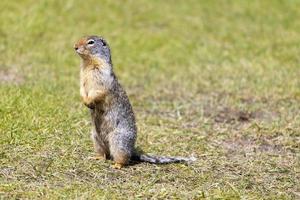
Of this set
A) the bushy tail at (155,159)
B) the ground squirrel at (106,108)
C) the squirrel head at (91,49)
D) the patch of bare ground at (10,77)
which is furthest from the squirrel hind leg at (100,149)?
the patch of bare ground at (10,77)

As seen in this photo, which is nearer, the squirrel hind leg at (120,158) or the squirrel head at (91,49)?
the squirrel hind leg at (120,158)

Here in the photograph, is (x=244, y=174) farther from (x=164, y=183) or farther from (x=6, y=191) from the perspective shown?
(x=6, y=191)

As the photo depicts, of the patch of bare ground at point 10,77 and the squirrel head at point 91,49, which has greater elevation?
the squirrel head at point 91,49

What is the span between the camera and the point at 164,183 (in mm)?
6105

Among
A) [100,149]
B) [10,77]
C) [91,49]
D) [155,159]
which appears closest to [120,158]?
[100,149]

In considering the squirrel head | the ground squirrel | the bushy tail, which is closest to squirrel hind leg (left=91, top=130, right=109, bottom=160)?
the ground squirrel

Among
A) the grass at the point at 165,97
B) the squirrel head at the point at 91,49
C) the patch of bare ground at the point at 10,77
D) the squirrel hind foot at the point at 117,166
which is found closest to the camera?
the grass at the point at 165,97

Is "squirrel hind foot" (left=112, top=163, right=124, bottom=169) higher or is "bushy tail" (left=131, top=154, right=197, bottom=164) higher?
"squirrel hind foot" (left=112, top=163, right=124, bottom=169)

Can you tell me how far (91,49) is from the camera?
21.8ft

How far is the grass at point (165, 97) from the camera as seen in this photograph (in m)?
6.12

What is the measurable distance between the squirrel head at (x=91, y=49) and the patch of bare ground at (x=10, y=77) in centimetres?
285

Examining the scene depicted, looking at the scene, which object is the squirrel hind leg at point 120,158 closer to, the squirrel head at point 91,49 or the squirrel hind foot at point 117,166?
the squirrel hind foot at point 117,166

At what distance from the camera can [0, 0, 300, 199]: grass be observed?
6.12m

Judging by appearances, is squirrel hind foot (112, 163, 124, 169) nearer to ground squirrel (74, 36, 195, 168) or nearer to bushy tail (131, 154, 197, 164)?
ground squirrel (74, 36, 195, 168)
